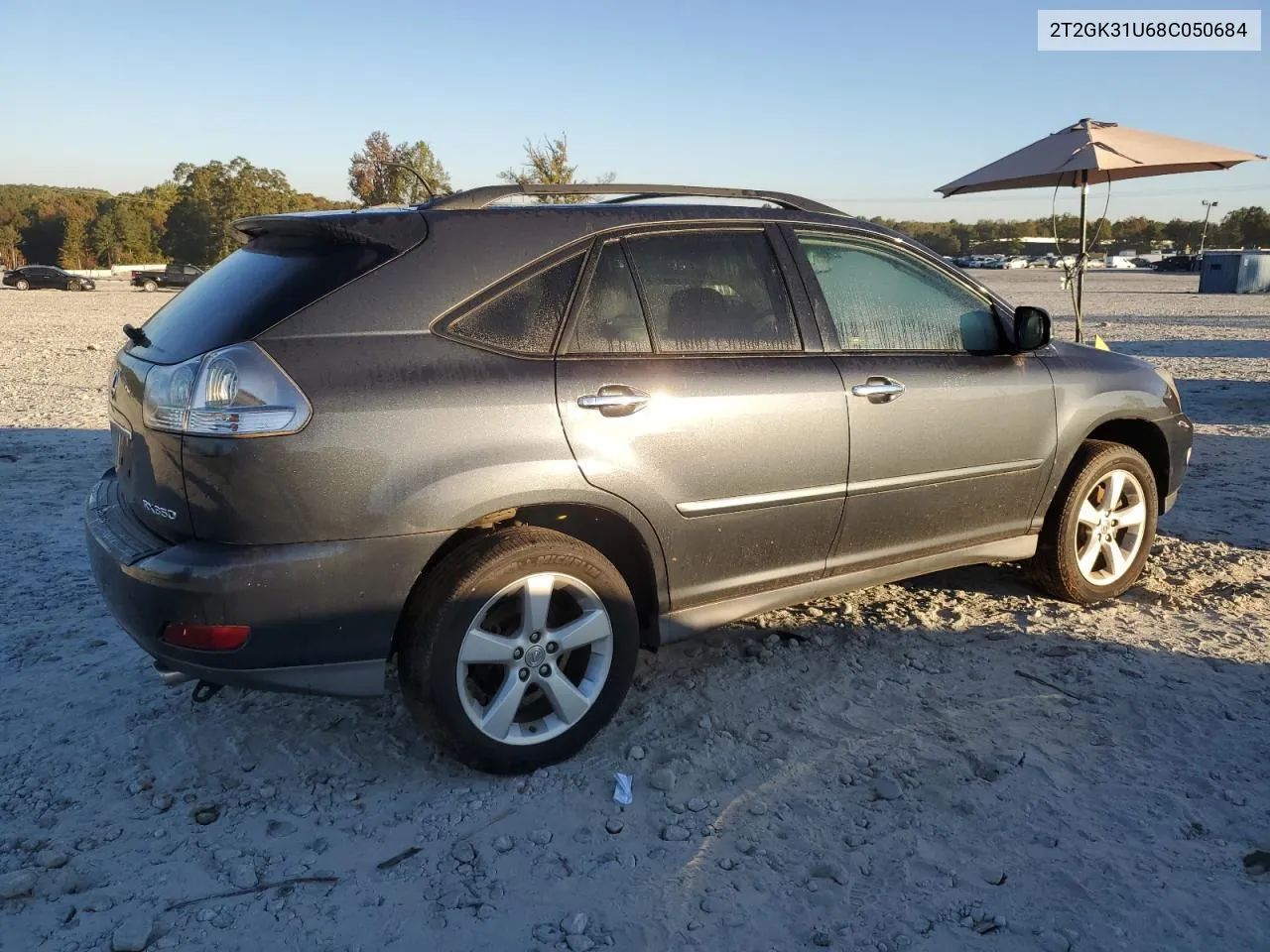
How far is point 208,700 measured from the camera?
3514 millimetres

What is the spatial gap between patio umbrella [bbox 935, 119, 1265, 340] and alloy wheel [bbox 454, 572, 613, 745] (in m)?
8.16

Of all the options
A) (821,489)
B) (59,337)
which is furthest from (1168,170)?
(59,337)

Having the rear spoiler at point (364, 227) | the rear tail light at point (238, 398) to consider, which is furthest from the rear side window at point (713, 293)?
the rear tail light at point (238, 398)

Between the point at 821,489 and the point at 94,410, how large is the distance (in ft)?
27.6

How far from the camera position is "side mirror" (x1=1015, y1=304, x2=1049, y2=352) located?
3.94 m

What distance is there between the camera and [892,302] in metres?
3.81

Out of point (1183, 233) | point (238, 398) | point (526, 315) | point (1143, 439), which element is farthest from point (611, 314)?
point (1183, 233)

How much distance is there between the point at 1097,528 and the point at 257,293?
11.9ft

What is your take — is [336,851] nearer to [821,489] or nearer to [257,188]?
[821,489]

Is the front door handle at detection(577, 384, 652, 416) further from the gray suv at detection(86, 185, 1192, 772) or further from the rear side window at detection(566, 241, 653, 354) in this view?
the rear side window at detection(566, 241, 653, 354)

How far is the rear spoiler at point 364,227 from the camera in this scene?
9.35 ft

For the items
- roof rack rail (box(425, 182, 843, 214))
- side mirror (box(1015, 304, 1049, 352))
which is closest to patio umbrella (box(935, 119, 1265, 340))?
side mirror (box(1015, 304, 1049, 352))

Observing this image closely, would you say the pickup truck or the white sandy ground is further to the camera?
the pickup truck

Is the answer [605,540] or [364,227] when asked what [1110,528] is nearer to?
[605,540]
